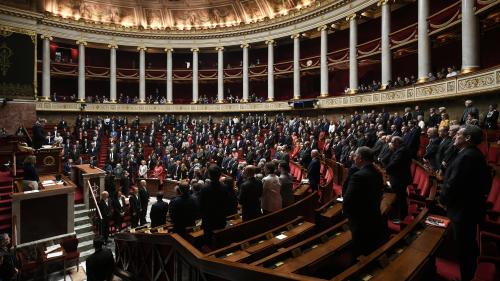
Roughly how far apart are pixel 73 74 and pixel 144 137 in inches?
402

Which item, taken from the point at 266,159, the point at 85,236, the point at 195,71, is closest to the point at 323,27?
the point at 195,71

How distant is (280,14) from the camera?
23781 millimetres

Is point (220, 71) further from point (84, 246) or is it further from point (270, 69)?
point (84, 246)

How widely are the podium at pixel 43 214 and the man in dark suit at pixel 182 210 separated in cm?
597

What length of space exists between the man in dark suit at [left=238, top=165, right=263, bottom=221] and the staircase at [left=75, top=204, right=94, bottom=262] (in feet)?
21.7

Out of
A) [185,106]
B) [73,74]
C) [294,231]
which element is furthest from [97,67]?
[294,231]

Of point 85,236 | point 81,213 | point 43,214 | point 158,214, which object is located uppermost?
point 158,214

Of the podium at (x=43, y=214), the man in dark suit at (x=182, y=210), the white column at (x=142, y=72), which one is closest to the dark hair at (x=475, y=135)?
the man in dark suit at (x=182, y=210)

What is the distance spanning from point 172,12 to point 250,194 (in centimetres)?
2614

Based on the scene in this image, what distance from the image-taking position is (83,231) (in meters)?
9.99

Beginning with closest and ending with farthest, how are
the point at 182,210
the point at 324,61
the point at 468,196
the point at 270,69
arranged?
the point at 468,196
the point at 182,210
the point at 324,61
the point at 270,69

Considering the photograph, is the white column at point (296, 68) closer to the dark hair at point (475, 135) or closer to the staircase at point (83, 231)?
the staircase at point (83, 231)

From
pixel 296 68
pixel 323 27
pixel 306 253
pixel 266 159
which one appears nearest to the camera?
pixel 306 253

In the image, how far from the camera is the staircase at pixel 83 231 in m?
9.23
